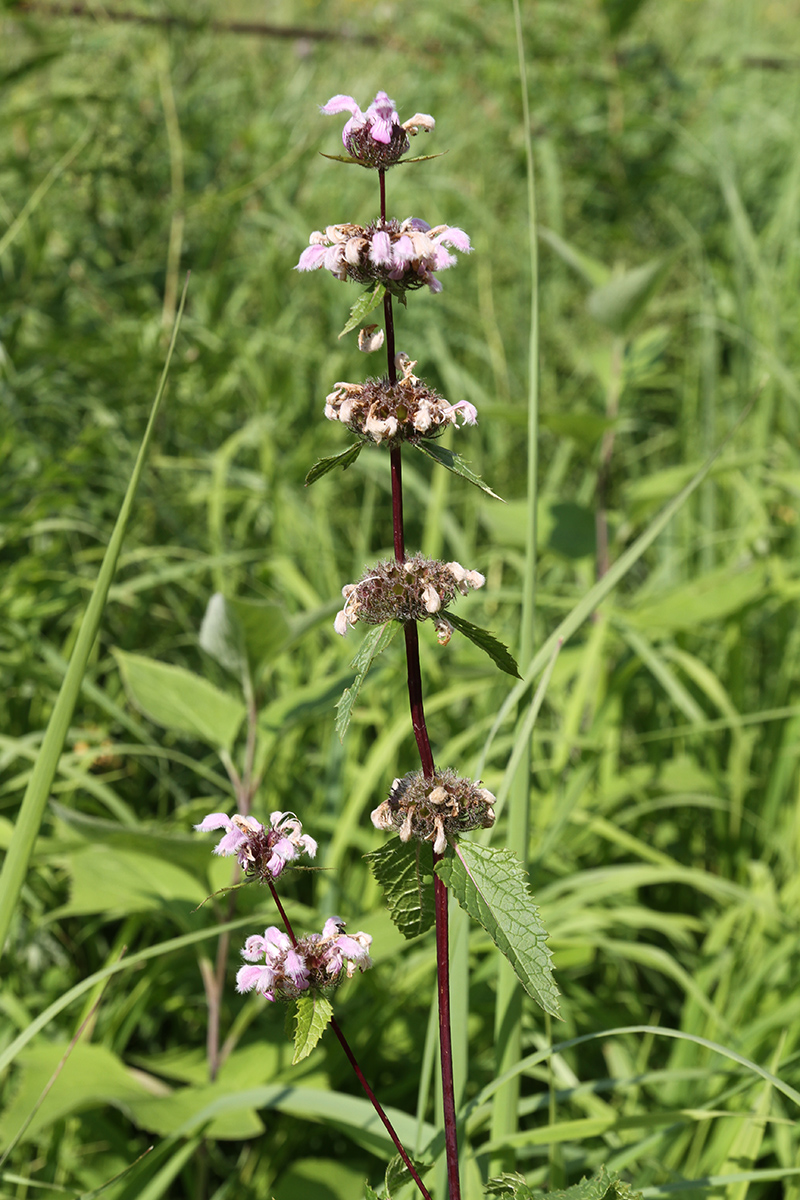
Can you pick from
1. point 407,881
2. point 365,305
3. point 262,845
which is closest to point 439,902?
point 407,881

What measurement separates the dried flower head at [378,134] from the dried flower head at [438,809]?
502 mm

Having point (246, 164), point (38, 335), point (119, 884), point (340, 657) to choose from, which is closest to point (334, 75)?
point (246, 164)

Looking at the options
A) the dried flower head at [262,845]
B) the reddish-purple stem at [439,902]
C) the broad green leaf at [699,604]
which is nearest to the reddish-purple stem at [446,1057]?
the reddish-purple stem at [439,902]

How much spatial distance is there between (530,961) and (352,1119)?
2.12ft

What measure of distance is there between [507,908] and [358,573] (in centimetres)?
188

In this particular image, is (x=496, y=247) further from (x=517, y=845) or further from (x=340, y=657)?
(x=517, y=845)

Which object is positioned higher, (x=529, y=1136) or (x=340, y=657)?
(x=340, y=657)

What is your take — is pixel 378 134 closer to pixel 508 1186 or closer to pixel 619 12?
pixel 508 1186

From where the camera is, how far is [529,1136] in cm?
113

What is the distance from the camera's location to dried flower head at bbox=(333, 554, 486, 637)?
0.78m

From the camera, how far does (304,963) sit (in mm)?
801

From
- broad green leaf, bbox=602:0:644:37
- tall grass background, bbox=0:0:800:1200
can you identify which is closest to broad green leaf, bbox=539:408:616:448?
tall grass background, bbox=0:0:800:1200

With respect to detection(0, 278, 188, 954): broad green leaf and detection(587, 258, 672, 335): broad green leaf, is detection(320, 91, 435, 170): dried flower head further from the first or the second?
detection(587, 258, 672, 335): broad green leaf

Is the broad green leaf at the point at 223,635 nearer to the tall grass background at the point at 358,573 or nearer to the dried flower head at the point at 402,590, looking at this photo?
the tall grass background at the point at 358,573
